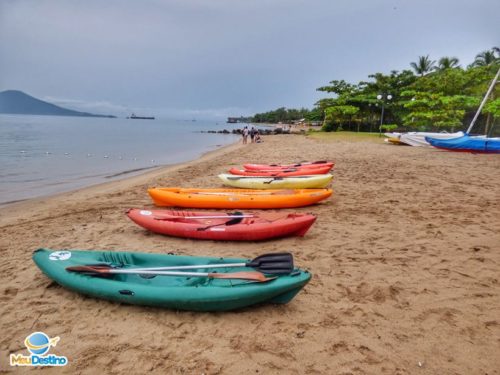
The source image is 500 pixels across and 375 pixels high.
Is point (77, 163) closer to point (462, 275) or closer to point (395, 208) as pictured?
point (395, 208)

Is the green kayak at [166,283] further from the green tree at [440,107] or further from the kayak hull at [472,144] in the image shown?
the green tree at [440,107]

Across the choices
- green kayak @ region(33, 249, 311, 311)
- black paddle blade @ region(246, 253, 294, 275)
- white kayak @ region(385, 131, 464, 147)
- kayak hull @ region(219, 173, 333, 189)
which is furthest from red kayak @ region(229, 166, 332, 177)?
white kayak @ region(385, 131, 464, 147)

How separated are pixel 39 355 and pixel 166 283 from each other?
4.20ft

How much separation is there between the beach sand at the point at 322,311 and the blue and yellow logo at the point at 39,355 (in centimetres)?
6

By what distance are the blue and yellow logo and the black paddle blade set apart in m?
2.01

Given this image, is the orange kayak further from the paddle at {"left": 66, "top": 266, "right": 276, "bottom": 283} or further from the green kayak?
the paddle at {"left": 66, "top": 266, "right": 276, "bottom": 283}

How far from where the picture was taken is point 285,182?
830 centimetres

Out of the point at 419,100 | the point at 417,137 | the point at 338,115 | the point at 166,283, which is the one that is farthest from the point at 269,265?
the point at 338,115

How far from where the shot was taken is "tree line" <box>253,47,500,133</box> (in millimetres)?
22750

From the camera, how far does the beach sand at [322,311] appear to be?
255 centimetres

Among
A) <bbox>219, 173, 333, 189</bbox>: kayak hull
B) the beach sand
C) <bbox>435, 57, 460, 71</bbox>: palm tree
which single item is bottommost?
the beach sand

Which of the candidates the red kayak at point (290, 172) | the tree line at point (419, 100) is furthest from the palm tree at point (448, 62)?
the red kayak at point (290, 172)

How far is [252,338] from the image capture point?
2.83 meters

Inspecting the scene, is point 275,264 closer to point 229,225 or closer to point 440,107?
point 229,225
